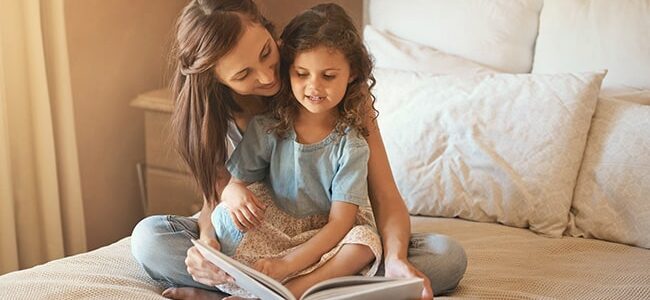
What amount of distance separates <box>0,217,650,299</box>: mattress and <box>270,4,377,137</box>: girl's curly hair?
0.37 m

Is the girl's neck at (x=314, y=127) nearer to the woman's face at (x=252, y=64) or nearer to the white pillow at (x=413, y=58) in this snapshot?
the woman's face at (x=252, y=64)

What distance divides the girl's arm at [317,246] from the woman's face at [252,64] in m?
0.25

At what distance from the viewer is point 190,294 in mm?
1574

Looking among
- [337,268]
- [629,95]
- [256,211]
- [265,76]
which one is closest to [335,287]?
[337,268]

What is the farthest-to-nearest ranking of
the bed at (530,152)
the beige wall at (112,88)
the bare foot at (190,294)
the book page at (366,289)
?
the beige wall at (112,88), the bed at (530,152), the bare foot at (190,294), the book page at (366,289)

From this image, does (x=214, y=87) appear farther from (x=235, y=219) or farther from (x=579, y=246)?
(x=579, y=246)

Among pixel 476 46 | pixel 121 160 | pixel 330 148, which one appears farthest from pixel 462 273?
pixel 121 160

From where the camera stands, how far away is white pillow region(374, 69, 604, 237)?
6.19 ft

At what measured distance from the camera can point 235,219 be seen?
156 centimetres

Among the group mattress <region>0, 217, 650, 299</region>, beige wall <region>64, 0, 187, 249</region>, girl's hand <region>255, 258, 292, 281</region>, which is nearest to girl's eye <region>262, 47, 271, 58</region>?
girl's hand <region>255, 258, 292, 281</region>

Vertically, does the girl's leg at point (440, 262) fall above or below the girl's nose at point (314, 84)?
below

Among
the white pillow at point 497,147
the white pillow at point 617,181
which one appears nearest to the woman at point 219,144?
the white pillow at point 497,147

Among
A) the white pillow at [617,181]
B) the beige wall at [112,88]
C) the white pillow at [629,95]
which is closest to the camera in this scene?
the white pillow at [617,181]

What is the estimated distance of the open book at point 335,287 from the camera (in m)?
1.27
